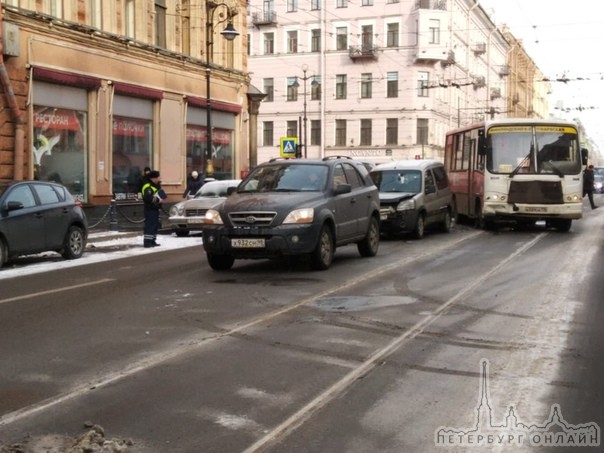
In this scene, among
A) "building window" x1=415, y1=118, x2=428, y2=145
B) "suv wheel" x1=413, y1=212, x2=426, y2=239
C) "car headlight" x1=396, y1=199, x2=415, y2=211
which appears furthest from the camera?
"building window" x1=415, y1=118, x2=428, y2=145

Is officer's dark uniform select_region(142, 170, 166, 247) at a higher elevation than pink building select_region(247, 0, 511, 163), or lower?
lower

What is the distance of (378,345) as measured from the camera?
7.04 metres

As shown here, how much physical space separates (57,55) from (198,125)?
8940 mm

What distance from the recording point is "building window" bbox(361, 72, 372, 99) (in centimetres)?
6175

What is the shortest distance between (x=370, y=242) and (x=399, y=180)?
16.9 feet

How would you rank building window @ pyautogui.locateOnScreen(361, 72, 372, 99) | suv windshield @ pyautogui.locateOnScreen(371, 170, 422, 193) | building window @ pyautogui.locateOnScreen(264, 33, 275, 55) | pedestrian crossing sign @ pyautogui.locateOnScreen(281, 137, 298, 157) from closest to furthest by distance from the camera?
suv windshield @ pyautogui.locateOnScreen(371, 170, 422, 193), pedestrian crossing sign @ pyautogui.locateOnScreen(281, 137, 298, 157), building window @ pyautogui.locateOnScreen(361, 72, 372, 99), building window @ pyautogui.locateOnScreen(264, 33, 275, 55)

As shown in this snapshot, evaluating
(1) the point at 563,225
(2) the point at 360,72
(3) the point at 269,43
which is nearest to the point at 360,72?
(2) the point at 360,72

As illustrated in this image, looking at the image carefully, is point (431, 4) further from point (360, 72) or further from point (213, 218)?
point (213, 218)

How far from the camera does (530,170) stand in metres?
20.3

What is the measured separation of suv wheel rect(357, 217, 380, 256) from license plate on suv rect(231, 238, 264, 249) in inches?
122

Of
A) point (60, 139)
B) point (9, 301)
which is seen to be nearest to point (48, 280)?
point (9, 301)

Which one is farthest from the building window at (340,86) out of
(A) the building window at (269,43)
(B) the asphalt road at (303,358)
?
(B) the asphalt road at (303,358)

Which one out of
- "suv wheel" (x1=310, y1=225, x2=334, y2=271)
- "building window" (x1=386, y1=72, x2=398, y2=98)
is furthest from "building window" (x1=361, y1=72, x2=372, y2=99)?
"suv wheel" (x1=310, y1=225, x2=334, y2=271)

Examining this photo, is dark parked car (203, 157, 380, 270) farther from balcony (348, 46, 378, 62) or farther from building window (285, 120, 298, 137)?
building window (285, 120, 298, 137)
